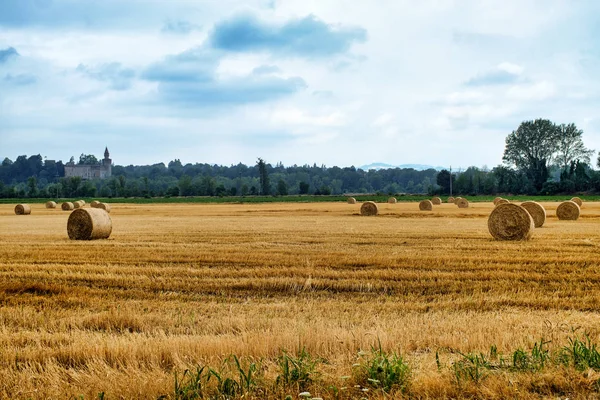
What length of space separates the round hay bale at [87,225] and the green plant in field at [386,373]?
20.4 meters

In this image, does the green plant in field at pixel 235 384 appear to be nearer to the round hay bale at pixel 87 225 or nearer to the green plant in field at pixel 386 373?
the green plant in field at pixel 386 373

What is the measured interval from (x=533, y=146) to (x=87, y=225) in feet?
345

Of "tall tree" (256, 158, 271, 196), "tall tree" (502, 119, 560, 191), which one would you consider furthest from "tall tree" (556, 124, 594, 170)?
"tall tree" (256, 158, 271, 196)

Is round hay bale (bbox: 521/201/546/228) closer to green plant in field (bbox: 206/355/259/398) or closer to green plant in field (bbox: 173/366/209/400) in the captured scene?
green plant in field (bbox: 206/355/259/398)

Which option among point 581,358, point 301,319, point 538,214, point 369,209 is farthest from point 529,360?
point 369,209

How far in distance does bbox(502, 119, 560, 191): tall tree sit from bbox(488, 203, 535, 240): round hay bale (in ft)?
315

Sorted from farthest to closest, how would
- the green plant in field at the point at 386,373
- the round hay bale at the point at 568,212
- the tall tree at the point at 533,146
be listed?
1. the tall tree at the point at 533,146
2. the round hay bale at the point at 568,212
3. the green plant in field at the point at 386,373

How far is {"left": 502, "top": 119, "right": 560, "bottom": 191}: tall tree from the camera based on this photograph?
11281 cm

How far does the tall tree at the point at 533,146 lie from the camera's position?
112812 mm

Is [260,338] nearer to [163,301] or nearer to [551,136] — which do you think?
[163,301]

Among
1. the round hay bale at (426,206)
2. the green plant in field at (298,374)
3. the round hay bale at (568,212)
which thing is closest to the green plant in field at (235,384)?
the green plant in field at (298,374)

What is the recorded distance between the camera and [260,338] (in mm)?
6902

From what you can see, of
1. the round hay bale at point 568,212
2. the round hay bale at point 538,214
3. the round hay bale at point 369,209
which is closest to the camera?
the round hay bale at point 538,214

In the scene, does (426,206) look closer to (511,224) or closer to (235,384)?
(511,224)
